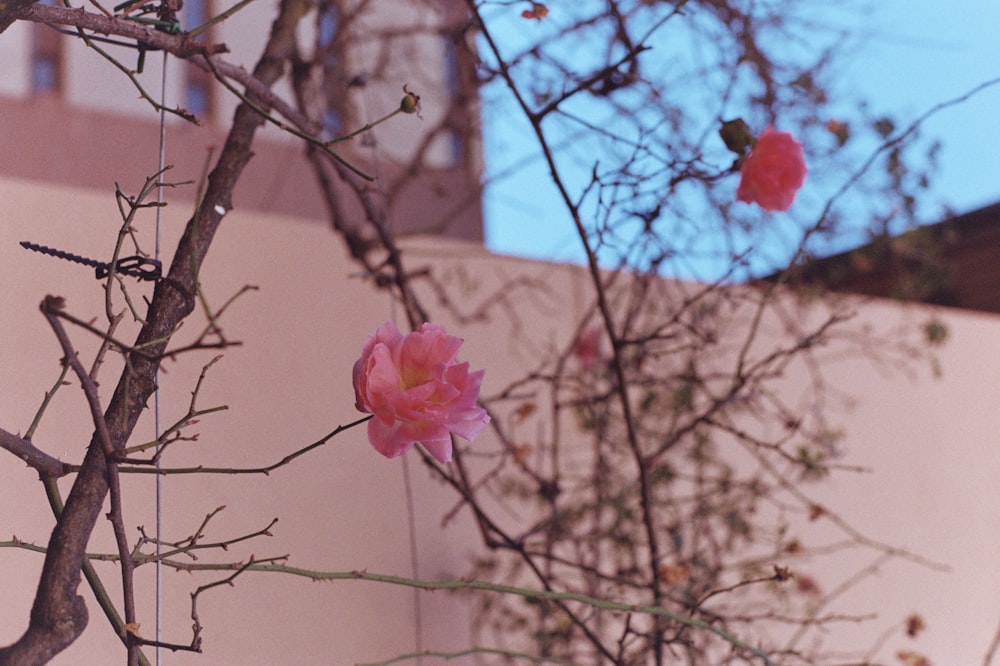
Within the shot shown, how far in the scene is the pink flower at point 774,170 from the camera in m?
0.88

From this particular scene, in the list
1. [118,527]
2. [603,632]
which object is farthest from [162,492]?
[603,632]

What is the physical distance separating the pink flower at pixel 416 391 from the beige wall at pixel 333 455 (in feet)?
0.76

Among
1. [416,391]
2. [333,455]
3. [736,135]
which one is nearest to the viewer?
[416,391]

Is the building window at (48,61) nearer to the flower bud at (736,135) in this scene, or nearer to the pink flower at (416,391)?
the flower bud at (736,135)

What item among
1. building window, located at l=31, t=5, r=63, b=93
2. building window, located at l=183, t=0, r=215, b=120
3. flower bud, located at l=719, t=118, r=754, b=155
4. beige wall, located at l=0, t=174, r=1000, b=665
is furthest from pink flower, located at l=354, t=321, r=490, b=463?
building window, located at l=31, t=5, r=63, b=93

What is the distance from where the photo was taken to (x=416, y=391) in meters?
0.59

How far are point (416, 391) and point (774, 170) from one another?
45 cm

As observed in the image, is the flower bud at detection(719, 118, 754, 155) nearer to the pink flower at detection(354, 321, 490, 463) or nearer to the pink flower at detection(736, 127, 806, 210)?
the pink flower at detection(736, 127, 806, 210)

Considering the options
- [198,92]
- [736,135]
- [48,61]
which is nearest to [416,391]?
[736,135]

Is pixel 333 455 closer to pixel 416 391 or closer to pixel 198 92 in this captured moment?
pixel 416 391

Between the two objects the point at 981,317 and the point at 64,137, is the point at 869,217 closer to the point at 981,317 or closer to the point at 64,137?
the point at 981,317

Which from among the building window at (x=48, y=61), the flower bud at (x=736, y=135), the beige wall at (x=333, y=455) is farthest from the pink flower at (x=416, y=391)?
the building window at (x=48, y=61)

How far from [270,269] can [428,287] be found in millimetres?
374

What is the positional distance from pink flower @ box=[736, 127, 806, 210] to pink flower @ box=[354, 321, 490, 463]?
390 millimetres
